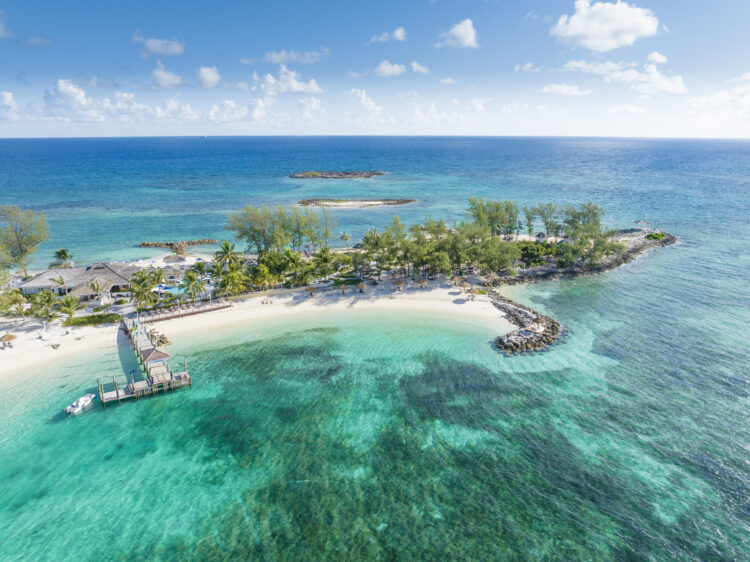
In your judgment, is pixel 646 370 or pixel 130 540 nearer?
pixel 130 540

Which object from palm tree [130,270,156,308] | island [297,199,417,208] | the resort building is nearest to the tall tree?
the resort building

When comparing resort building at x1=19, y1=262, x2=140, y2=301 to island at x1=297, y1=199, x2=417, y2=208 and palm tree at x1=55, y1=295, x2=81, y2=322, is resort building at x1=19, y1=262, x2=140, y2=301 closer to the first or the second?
palm tree at x1=55, y1=295, x2=81, y2=322

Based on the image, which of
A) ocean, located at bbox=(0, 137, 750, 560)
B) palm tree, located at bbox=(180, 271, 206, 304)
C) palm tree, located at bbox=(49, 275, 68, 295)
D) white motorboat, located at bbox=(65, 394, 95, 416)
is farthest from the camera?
palm tree, located at bbox=(49, 275, 68, 295)

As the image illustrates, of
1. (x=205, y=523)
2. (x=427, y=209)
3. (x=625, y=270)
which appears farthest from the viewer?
(x=427, y=209)

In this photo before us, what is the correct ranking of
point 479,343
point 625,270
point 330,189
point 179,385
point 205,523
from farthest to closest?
point 330,189 < point 625,270 < point 479,343 < point 179,385 < point 205,523

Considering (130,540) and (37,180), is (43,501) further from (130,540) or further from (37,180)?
(37,180)

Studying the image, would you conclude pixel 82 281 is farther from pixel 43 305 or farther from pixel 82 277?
pixel 43 305

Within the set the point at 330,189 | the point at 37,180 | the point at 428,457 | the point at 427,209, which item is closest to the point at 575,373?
the point at 428,457
